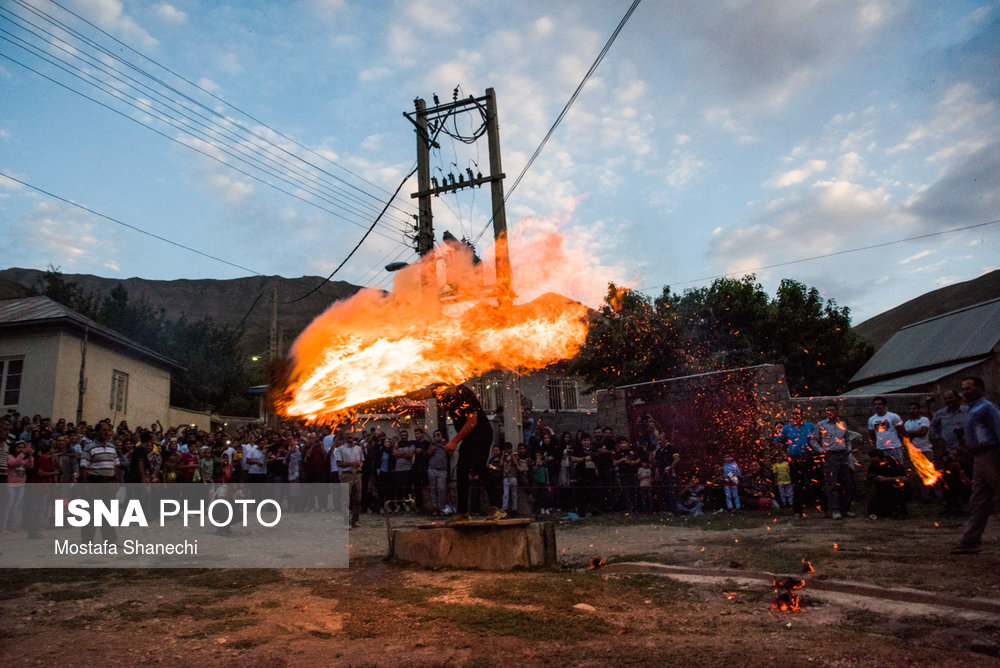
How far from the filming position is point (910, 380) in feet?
80.2

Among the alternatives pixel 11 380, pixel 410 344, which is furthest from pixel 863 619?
pixel 11 380

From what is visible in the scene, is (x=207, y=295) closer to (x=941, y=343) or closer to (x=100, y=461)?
(x=941, y=343)

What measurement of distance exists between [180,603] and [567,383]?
3059 centimetres

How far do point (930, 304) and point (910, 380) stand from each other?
494 feet

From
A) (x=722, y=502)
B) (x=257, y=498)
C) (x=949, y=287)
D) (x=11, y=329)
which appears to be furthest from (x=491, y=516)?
(x=949, y=287)

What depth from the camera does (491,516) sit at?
28.3 feet

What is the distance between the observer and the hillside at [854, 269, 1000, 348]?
13775 cm

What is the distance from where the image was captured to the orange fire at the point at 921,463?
12.2m

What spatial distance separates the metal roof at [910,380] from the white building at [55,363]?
27.1 metres

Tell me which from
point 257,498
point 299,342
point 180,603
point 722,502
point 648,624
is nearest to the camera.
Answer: point 648,624

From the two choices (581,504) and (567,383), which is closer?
(581,504)

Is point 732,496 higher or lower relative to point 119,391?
lower

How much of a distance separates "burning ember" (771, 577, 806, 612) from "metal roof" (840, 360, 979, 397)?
17.2m

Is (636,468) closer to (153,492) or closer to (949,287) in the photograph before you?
(153,492)
